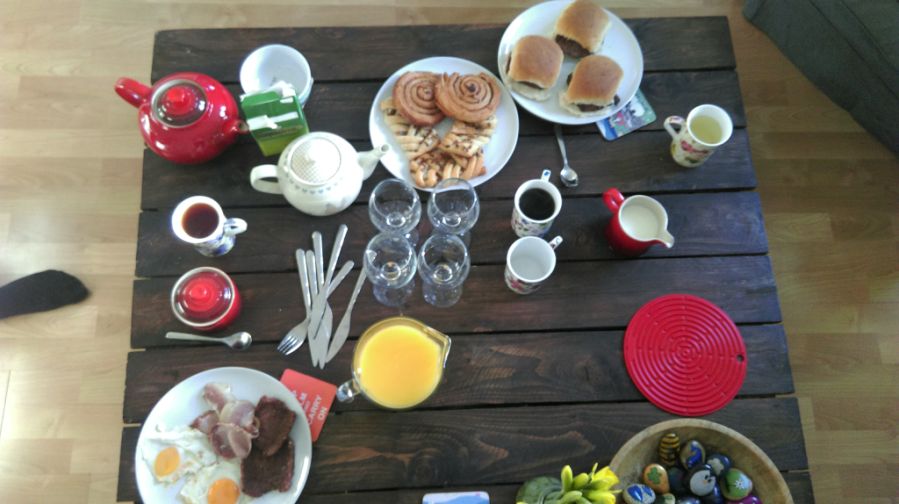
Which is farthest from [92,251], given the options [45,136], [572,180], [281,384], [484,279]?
[572,180]

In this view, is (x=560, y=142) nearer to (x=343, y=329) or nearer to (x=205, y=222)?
(x=343, y=329)

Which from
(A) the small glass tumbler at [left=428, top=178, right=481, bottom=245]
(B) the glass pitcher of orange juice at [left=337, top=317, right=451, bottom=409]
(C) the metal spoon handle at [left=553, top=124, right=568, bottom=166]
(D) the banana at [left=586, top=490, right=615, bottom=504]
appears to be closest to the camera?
(D) the banana at [left=586, top=490, right=615, bottom=504]

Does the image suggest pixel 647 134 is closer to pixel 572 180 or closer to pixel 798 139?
pixel 572 180

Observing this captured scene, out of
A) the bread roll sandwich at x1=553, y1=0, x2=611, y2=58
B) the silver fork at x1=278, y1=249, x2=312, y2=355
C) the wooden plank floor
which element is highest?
the bread roll sandwich at x1=553, y1=0, x2=611, y2=58

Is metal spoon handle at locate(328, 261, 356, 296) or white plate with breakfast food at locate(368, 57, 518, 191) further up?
white plate with breakfast food at locate(368, 57, 518, 191)

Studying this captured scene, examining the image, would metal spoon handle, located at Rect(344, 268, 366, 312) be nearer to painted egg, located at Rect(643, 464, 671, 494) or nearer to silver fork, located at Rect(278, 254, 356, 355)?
silver fork, located at Rect(278, 254, 356, 355)

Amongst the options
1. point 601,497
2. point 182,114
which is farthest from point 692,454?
point 182,114

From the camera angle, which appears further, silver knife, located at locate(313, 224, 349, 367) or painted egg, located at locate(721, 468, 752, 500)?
silver knife, located at locate(313, 224, 349, 367)

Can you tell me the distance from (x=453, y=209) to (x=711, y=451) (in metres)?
0.70

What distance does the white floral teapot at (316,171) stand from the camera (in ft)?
3.90

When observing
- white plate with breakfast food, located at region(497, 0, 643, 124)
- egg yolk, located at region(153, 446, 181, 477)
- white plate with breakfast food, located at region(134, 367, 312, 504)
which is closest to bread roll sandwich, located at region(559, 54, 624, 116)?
white plate with breakfast food, located at region(497, 0, 643, 124)

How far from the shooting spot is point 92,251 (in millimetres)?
1996

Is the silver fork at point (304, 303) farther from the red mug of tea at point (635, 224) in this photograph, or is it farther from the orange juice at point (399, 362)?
the red mug of tea at point (635, 224)

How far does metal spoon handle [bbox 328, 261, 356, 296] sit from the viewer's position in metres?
1.26
